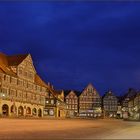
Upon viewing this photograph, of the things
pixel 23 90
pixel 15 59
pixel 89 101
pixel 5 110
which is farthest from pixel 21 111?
pixel 89 101

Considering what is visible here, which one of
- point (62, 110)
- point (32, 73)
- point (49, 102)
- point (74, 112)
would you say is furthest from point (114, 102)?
point (32, 73)

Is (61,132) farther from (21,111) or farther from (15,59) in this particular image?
(15,59)

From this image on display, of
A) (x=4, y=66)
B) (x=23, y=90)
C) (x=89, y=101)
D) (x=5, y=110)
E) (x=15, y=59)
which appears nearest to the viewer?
(x=5, y=110)

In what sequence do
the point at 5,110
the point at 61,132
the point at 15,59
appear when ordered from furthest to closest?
the point at 15,59 < the point at 5,110 < the point at 61,132

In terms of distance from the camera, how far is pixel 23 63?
78875 millimetres

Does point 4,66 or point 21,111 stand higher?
point 4,66

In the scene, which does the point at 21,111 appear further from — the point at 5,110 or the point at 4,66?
the point at 4,66

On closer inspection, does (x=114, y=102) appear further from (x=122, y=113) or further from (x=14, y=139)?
(x=14, y=139)

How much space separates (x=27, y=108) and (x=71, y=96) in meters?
45.6

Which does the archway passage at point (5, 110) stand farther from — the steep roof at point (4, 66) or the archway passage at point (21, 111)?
the steep roof at point (4, 66)

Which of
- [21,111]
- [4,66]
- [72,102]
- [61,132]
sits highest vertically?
[4,66]

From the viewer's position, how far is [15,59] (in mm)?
79250

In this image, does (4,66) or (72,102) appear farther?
(72,102)

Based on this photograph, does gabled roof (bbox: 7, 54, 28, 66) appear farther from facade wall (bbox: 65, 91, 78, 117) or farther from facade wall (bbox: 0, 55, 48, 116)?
Result: facade wall (bbox: 65, 91, 78, 117)
